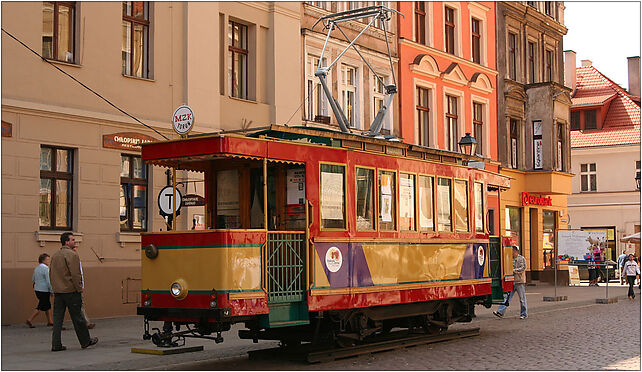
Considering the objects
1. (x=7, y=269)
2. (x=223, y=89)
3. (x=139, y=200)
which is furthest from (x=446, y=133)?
(x=7, y=269)

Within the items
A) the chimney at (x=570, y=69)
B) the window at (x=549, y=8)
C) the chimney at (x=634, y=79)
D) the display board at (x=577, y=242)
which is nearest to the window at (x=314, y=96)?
the display board at (x=577, y=242)

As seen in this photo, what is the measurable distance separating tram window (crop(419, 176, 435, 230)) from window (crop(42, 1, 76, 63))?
8646 mm

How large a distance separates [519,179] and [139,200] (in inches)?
849

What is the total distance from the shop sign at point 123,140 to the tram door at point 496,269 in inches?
316

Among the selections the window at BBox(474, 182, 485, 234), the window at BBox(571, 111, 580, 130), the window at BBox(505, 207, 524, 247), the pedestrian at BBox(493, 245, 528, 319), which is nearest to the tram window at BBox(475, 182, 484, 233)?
the window at BBox(474, 182, 485, 234)

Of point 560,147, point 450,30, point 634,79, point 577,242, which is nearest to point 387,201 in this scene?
point 577,242

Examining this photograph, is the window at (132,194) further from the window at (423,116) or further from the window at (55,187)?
the window at (423,116)

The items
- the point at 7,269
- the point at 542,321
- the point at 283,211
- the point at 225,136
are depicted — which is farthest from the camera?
the point at 542,321

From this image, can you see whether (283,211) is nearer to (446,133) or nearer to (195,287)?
(195,287)

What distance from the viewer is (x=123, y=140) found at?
20.1 m

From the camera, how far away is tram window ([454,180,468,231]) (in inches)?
639

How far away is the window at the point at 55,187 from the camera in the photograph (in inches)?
728

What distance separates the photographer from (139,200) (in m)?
20.7

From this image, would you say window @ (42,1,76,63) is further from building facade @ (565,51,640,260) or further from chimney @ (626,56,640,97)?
chimney @ (626,56,640,97)
